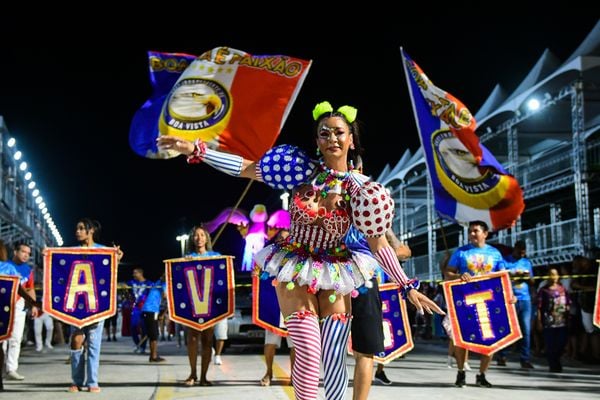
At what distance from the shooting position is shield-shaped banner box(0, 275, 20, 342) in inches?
365

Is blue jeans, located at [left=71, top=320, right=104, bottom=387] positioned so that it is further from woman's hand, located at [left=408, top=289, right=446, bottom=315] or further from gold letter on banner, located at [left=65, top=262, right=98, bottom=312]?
woman's hand, located at [left=408, top=289, right=446, bottom=315]

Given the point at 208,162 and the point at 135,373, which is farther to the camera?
the point at 135,373

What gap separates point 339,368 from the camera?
15.0ft

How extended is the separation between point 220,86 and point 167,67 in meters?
1.25

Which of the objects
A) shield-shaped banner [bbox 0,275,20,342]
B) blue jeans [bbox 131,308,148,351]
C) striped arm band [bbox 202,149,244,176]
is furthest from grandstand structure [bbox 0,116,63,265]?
striped arm band [bbox 202,149,244,176]

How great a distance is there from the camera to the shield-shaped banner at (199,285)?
32.5 ft

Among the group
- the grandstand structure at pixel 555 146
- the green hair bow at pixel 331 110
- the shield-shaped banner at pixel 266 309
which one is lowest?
the shield-shaped banner at pixel 266 309

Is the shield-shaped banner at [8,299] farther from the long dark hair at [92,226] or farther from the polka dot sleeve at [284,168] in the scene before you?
the polka dot sleeve at [284,168]

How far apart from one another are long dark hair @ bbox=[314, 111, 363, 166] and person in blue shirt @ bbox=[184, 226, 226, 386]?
5083 millimetres

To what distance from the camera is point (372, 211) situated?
4.41 meters

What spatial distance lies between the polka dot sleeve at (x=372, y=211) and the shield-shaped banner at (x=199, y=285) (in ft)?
18.4

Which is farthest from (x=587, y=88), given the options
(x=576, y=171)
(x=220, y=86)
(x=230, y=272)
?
(x=230, y=272)

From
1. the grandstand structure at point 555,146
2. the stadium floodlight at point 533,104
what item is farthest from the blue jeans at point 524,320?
the stadium floodlight at point 533,104

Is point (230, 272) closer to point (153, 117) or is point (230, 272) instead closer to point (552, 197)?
point (153, 117)
